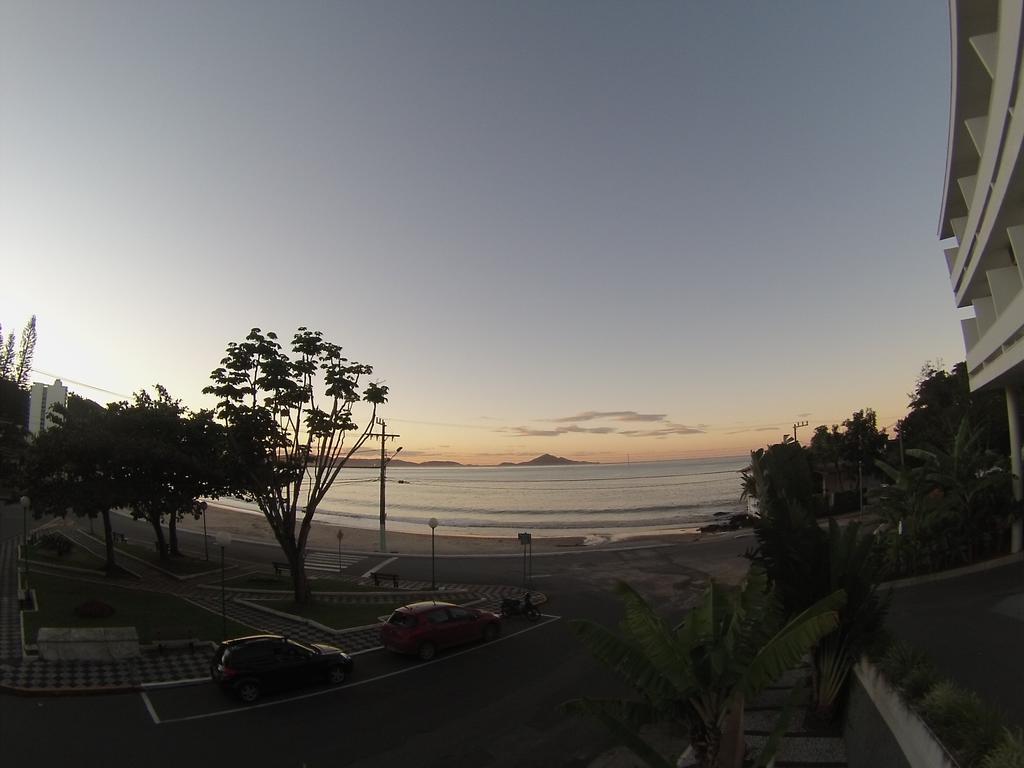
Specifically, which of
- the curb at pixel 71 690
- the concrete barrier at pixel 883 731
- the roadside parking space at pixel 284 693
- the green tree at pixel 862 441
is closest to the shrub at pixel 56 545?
the curb at pixel 71 690

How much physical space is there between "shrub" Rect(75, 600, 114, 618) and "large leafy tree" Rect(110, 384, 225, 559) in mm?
6568

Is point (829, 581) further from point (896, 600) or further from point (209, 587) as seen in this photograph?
point (209, 587)

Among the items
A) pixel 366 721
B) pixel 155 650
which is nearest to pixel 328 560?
pixel 155 650

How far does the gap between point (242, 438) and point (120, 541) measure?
950 inches

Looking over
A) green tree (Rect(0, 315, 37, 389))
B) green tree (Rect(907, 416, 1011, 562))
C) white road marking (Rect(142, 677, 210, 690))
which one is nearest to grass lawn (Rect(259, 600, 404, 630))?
white road marking (Rect(142, 677, 210, 690))

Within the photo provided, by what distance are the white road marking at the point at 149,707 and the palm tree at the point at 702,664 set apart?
357 inches

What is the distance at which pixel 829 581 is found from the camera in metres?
10.3

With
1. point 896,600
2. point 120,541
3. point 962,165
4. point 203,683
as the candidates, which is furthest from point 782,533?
point 120,541

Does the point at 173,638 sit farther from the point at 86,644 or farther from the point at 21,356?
the point at 21,356

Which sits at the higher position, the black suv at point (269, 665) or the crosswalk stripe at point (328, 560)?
the black suv at point (269, 665)

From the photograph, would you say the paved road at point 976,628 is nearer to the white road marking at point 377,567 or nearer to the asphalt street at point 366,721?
the asphalt street at point 366,721

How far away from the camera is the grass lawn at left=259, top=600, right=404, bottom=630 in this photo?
19906mm

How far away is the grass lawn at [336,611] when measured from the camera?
1991cm

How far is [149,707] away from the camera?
11672mm
